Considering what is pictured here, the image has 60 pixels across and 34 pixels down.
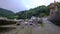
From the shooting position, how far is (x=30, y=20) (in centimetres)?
112

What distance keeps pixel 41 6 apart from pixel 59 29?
1.42 ft

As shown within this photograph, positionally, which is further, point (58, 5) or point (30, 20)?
point (58, 5)

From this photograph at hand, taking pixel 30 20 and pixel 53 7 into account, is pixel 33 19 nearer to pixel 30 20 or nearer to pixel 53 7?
pixel 30 20

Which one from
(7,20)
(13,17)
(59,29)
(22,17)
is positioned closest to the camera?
(59,29)

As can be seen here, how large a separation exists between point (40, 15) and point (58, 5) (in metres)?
0.35

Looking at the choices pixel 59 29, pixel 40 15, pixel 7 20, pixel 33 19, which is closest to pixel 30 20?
pixel 33 19

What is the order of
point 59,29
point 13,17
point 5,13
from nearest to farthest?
point 59,29 < point 13,17 < point 5,13

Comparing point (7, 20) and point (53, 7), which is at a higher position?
point (53, 7)

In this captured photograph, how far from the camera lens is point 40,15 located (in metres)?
0.99

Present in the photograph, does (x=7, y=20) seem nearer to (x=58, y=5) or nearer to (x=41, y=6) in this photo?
(x=41, y=6)

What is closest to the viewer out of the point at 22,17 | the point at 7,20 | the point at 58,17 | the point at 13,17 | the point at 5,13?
the point at 58,17

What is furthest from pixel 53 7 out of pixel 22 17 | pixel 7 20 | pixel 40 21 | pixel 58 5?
pixel 7 20

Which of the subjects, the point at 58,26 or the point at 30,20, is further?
the point at 30,20

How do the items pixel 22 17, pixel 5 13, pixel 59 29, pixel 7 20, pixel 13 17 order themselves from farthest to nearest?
pixel 5 13 → pixel 7 20 → pixel 13 17 → pixel 22 17 → pixel 59 29
